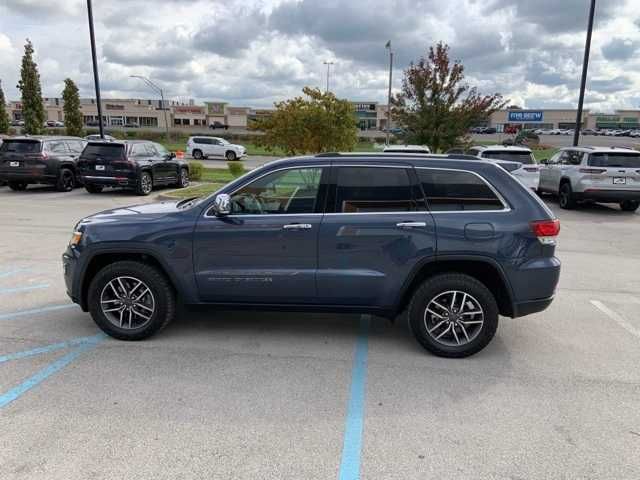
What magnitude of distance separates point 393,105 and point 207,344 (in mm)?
17974

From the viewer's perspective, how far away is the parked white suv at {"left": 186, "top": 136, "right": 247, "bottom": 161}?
120 ft

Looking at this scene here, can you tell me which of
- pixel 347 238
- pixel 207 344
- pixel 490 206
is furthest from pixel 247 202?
pixel 490 206

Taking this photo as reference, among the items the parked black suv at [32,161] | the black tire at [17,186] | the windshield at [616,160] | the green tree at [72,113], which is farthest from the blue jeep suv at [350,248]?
the green tree at [72,113]

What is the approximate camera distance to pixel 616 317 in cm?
557

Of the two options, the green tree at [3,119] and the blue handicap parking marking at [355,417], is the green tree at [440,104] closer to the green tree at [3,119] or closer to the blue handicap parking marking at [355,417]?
the blue handicap parking marking at [355,417]

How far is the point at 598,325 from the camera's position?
5.30 metres

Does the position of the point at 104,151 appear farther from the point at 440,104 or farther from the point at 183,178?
the point at 440,104

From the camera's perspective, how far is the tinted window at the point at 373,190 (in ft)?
14.4

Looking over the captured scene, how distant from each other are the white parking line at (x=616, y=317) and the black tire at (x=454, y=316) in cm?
184

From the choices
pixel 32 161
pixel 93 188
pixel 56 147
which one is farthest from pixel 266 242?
pixel 56 147

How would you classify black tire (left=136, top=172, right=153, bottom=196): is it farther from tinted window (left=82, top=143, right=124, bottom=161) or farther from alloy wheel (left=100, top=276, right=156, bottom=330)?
alloy wheel (left=100, top=276, right=156, bottom=330)

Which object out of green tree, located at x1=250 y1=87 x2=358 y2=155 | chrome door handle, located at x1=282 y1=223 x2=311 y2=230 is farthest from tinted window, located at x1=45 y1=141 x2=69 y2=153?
chrome door handle, located at x1=282 y1=223 x2=311 y2=230

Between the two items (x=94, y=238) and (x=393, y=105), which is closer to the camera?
(x=94, y=238)

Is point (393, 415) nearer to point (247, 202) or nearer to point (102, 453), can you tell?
point (102, 453)
